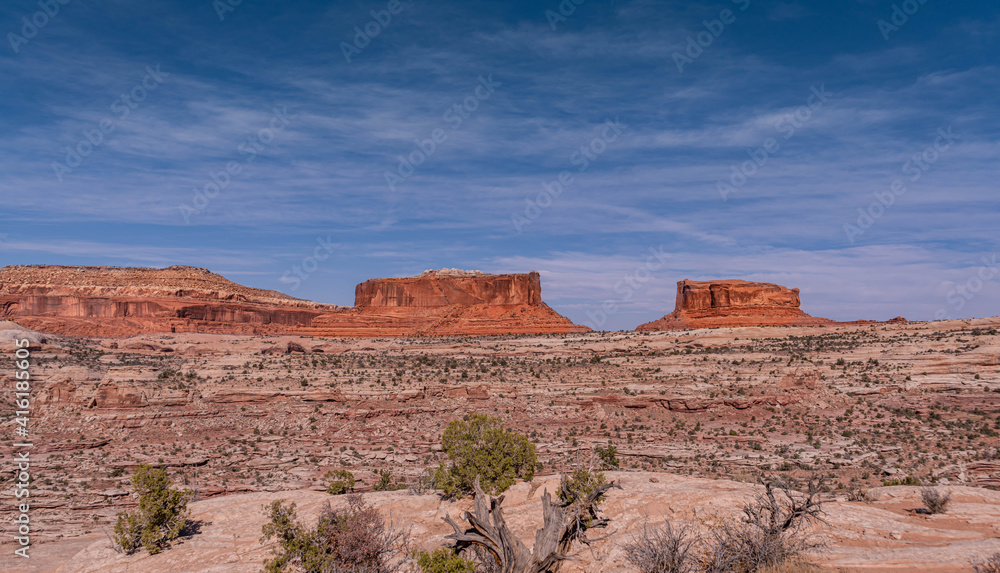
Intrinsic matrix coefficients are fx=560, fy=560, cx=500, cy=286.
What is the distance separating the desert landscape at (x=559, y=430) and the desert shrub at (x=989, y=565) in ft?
0.50

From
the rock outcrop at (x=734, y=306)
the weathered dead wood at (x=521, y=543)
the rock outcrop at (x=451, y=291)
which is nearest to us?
the weathered dead wood at (x=521, y=543)

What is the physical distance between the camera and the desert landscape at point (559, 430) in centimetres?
1019

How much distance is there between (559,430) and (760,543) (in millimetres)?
17278

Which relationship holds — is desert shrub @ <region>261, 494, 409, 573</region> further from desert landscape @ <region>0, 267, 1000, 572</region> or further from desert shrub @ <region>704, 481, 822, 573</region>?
desert shrub @ <region>704, 481, 822, 573</region>

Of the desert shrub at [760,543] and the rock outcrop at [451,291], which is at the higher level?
the rock outcrop at [451,291]

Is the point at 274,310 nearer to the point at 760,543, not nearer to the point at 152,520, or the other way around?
the point at 152,520

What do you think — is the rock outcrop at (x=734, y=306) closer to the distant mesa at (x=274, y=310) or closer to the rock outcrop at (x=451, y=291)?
the distant mesa at (x=274, y=310)

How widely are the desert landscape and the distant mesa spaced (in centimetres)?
1535

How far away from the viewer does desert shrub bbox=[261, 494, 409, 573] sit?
9086 millimetres

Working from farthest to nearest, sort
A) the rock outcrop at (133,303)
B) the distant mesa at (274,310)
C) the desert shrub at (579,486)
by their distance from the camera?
the rock outcrop at (133,303) < the distant mesa at (274,310) < the desert shrub at (579,486)

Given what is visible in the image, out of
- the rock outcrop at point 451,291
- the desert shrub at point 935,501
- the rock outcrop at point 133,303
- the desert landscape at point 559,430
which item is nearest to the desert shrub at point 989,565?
the desert landscape at point 559,430

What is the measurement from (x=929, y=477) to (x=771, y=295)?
50.5 m

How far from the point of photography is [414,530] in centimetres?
1083

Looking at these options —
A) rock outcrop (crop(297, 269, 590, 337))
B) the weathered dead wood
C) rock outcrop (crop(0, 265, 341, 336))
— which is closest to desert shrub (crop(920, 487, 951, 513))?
the weathered dead wood
